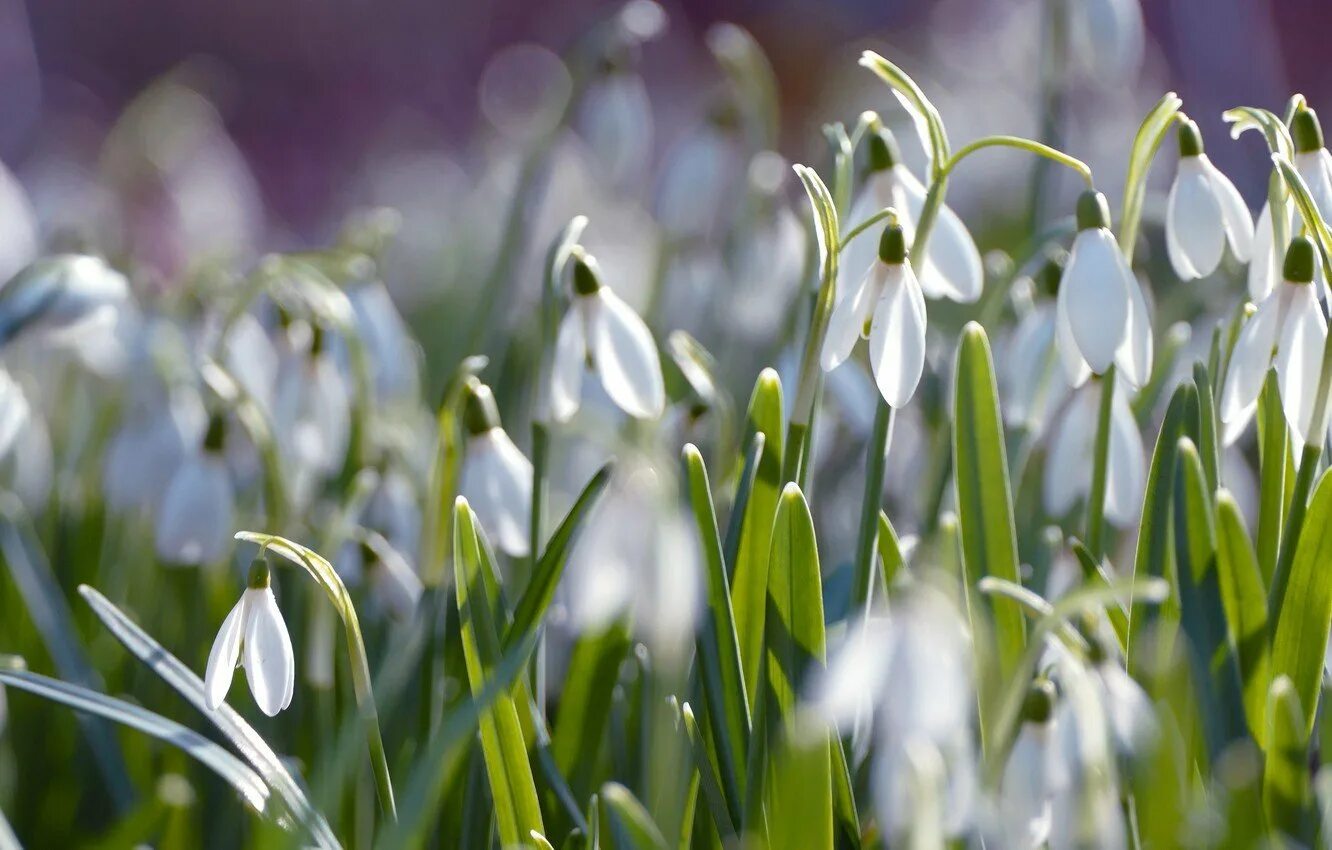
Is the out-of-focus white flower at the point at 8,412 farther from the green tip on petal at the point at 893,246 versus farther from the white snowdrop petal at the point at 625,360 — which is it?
the green tip on petal at the point at 893,246

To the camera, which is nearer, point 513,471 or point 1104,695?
point 1104,695

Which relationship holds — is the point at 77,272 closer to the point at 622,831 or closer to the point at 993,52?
the point at 622,831

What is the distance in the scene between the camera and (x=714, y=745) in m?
1.06

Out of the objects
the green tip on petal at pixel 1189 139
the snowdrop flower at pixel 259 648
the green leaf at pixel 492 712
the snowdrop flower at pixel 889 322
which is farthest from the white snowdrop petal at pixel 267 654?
the green tip on petal at pixel 1189 139

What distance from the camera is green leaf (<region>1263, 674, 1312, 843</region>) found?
2.83ft

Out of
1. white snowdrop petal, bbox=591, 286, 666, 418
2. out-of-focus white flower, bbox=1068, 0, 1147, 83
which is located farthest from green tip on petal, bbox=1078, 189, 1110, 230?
out-of-focus white flower, bbox=1068, 0, 1147, 83

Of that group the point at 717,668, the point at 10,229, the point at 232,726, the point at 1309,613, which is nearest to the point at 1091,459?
the point at 1309,613

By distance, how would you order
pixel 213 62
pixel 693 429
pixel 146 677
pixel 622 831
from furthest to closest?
pixel 213 62
pixel 146 677
pixel 693 429
pixel 622 831

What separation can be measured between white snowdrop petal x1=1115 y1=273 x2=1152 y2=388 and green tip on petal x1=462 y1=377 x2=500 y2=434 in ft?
1.59

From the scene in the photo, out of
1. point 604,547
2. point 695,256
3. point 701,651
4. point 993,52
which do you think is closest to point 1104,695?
point 701,651

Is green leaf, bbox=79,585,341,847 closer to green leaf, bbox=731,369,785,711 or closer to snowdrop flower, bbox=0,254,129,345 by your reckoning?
green leaf, bbox=731,369,785,711

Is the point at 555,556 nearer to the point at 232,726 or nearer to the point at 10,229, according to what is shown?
the point at 232,726

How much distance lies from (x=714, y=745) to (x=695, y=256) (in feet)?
4.28

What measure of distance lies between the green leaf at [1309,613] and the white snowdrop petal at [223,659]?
2.23 feet
